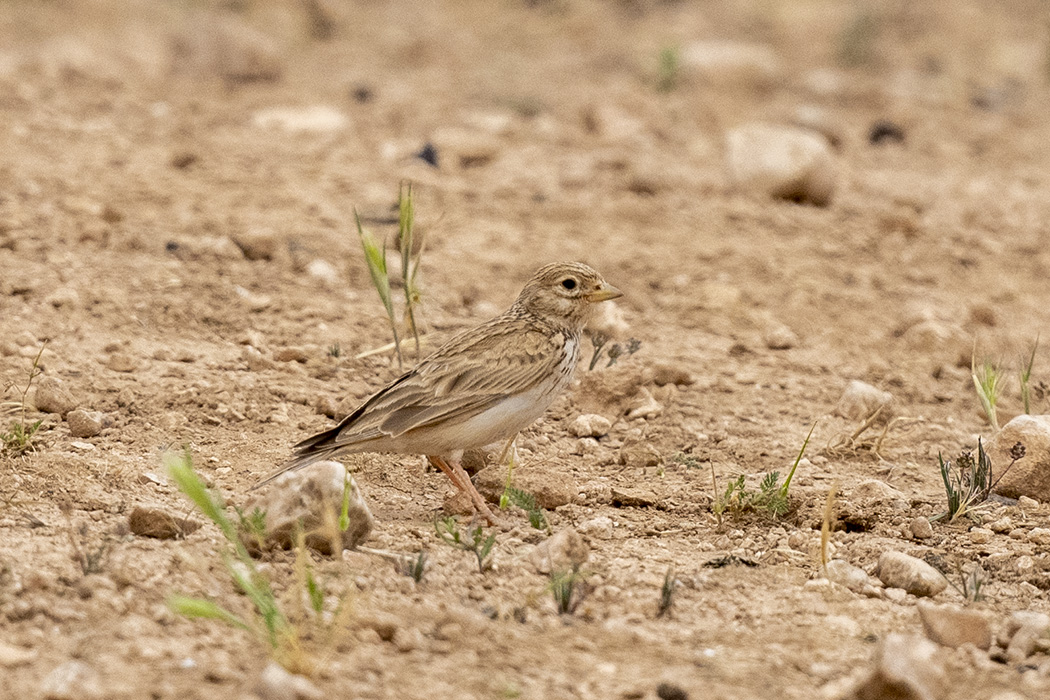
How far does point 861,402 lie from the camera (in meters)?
5.91

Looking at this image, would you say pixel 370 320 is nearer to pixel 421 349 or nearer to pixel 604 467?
pixel 421 349

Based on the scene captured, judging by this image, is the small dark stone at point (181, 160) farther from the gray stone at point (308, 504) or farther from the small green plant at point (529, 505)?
the gray stone at point (308, 504)

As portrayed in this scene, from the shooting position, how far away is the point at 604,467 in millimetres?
5414

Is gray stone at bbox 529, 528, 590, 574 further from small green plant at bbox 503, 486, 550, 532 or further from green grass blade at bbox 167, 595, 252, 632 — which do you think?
green grass blade at bbox 167, 595, 252, 632

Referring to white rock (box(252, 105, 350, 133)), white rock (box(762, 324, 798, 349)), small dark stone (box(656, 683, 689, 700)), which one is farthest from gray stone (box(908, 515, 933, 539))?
white rock (box(252, 105, 350, 133))

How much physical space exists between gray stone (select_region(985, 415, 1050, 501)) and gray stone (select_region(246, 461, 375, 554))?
2495 mm

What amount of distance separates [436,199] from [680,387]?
274cm

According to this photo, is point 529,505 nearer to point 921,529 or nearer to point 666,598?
point 666,598

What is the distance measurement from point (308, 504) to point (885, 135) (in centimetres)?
761

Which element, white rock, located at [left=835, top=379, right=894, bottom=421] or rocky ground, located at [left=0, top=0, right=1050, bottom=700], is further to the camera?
white rock, located at [left=835, top=379, right=894, bottom=421]

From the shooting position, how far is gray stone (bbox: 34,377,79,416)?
523 cm

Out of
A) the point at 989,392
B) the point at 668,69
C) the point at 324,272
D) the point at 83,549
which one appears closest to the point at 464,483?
the point at 83,549

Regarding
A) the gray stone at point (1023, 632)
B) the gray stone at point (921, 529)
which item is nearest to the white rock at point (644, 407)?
the gray stone at point (921, 529)

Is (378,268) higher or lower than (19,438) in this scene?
higher
